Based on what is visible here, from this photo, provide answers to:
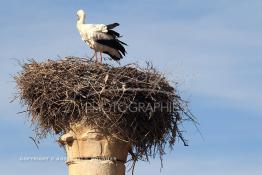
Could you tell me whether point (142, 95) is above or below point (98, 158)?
above

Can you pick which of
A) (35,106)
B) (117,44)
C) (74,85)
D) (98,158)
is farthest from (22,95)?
(117,44)

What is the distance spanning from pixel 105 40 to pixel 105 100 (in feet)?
9.18

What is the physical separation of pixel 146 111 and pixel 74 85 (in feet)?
3.48

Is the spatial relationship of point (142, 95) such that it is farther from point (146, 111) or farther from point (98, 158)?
point (98, 158)

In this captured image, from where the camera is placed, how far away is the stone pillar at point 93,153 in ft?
27.7

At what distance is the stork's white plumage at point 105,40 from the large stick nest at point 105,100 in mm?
1863

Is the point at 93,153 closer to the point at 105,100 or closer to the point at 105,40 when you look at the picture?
the point at 105,100

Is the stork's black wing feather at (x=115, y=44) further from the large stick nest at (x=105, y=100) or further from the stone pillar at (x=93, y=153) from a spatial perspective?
the stone pillar at (x=93, y=153)

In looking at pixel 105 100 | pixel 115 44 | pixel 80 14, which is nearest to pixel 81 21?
pixel 80 14

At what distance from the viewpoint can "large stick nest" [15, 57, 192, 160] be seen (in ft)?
28.4

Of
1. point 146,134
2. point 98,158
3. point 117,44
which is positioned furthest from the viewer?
point 117,44

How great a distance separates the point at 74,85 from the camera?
347 inches

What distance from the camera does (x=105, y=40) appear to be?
11.2 meters

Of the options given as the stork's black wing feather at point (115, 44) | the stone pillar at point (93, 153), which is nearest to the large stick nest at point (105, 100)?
the stone pillar at point (93, 153)
